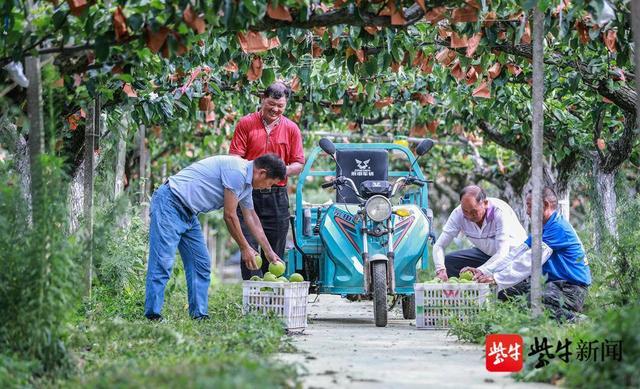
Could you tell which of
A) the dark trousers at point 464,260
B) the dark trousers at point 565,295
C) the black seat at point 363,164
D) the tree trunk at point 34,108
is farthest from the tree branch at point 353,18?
the black seat at point 363,164

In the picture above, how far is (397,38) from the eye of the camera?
31.8 ft

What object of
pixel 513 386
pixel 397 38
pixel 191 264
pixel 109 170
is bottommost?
pixel 513 386

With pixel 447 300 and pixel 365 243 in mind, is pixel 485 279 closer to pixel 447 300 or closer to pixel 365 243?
pixel 447 300

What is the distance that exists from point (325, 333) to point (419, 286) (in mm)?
965

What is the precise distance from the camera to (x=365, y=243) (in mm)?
10094

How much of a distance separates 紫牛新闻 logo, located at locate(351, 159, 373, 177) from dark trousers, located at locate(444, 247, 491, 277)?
1.39 m

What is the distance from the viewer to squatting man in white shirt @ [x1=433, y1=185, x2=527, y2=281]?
10.1m

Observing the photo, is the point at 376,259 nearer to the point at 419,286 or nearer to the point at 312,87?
the point at 419,286

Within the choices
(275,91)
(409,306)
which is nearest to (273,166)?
(275,91)

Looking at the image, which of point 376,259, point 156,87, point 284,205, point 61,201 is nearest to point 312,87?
point 156,87

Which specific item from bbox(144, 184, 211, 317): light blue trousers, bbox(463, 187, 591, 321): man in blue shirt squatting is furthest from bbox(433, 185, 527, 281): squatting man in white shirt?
bbox(144, 184, 211, 317): light blue trousers

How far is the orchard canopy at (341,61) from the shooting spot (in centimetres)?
736

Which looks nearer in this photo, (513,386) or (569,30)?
(513,386)

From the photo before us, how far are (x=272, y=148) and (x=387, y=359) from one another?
416cm
